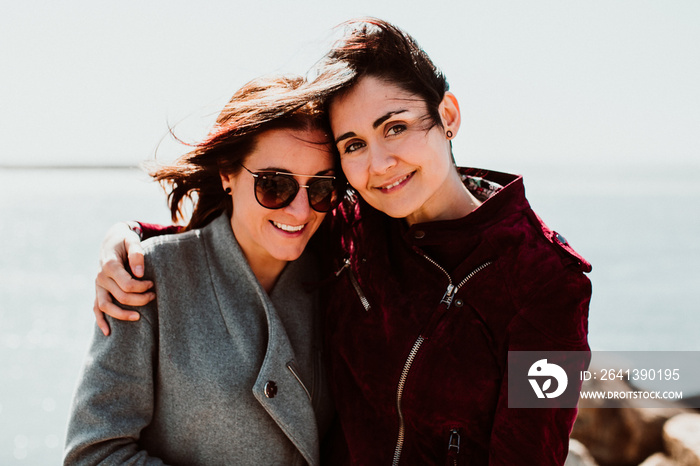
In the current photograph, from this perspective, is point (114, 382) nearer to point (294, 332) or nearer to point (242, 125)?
point (294, 332)

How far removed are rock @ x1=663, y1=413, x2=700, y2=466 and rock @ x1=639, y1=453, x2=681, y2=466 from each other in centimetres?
4

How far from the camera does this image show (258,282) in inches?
106

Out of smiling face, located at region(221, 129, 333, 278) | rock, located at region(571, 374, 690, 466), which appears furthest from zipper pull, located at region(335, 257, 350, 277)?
rock, located at region(571, 374, 690, 466)

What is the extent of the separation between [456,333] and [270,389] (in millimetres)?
787

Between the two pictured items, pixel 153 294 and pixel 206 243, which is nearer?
pixel 153 294

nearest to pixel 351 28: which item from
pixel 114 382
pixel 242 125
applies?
pixel 242 125

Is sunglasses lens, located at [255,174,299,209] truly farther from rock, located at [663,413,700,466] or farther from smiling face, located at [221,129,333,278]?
rock, located at [663,413,700,466]

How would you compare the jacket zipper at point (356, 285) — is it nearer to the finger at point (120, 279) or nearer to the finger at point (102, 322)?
the finger at point (120, 279)

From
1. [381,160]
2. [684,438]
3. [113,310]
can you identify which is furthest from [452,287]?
[684,438]

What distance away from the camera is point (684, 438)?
4.88 metres

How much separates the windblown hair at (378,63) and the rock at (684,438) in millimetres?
3921

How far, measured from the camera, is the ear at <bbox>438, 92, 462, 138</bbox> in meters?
2.59

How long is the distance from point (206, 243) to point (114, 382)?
778mm

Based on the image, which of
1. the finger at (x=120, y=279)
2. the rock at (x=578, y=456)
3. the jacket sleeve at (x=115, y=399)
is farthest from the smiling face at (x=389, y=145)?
the rock at (x=578, y=456)
